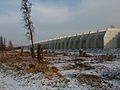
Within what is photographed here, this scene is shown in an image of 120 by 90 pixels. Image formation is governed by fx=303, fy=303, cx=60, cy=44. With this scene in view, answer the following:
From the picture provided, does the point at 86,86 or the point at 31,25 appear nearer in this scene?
the point at 86,86

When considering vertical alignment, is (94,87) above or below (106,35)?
below

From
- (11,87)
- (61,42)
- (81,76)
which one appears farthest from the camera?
(61,42)

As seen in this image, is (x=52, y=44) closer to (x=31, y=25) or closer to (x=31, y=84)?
(x=31, y=25)

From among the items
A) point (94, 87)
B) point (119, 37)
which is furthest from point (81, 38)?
point (94, 87)

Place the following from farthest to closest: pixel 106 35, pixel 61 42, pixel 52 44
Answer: pixel 52 44, pixel 61 42, pixel 106 35

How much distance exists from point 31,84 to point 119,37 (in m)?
58.1

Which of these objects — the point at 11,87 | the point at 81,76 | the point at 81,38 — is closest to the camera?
the point at 11,87

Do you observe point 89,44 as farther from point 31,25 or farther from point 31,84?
point 31,84

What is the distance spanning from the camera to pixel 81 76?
19.0 meters

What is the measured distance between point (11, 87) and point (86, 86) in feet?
14.4

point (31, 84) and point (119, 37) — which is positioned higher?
point (119, 37)

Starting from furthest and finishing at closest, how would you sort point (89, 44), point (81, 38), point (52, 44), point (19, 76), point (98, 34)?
1. point (52, 44)
2. point (81, 38)
3. point (89, 44)
4. point (98, 34)
5. point (19, 76)

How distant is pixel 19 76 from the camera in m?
21.6

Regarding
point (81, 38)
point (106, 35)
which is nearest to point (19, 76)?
point (106, 35)
